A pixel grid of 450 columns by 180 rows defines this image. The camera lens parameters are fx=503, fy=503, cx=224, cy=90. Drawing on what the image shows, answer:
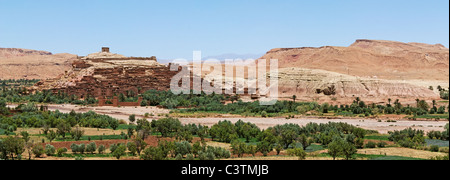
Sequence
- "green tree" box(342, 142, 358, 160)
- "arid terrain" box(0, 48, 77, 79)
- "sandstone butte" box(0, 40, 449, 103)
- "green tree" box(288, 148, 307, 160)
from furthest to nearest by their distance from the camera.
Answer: "arid terrain" box(0, 48, 77, 79) < "sandstone butte" box(0, 40, 449, 103) < "green tree" box(342, 142, 358, 160) < "green tree" box(288, 148, 307, 160)

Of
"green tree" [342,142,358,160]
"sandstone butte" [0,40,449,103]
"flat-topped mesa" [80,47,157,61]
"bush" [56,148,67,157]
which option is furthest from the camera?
"flat-topped mesa" [80,47,157,61]

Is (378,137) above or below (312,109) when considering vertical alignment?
below

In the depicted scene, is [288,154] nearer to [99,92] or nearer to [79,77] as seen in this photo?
[99,92]

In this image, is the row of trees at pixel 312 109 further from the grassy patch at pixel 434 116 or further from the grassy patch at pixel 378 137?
the grassy patch at pixel 378 137

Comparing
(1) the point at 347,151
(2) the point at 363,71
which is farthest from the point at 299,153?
(2) the point at 363,71

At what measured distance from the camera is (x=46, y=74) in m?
122

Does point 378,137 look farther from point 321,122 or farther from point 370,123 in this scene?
point 370,123

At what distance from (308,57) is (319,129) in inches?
3738

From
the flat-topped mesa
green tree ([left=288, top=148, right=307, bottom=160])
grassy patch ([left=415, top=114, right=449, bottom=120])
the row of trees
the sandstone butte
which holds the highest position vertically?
the flat-topped mesa

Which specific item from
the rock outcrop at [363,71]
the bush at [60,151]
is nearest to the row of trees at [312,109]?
the rock outcrop at [363,71]

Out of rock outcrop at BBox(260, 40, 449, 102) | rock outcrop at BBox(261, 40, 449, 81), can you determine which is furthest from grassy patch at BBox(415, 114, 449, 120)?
rock outcrop at BBox(261, 40, 449, 81)

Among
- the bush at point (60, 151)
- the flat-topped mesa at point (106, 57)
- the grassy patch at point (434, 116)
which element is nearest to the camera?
the bush at point (60, 151)

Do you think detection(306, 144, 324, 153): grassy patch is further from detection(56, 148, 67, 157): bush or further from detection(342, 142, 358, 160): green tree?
detection(56, 148, 67, 157): bush
